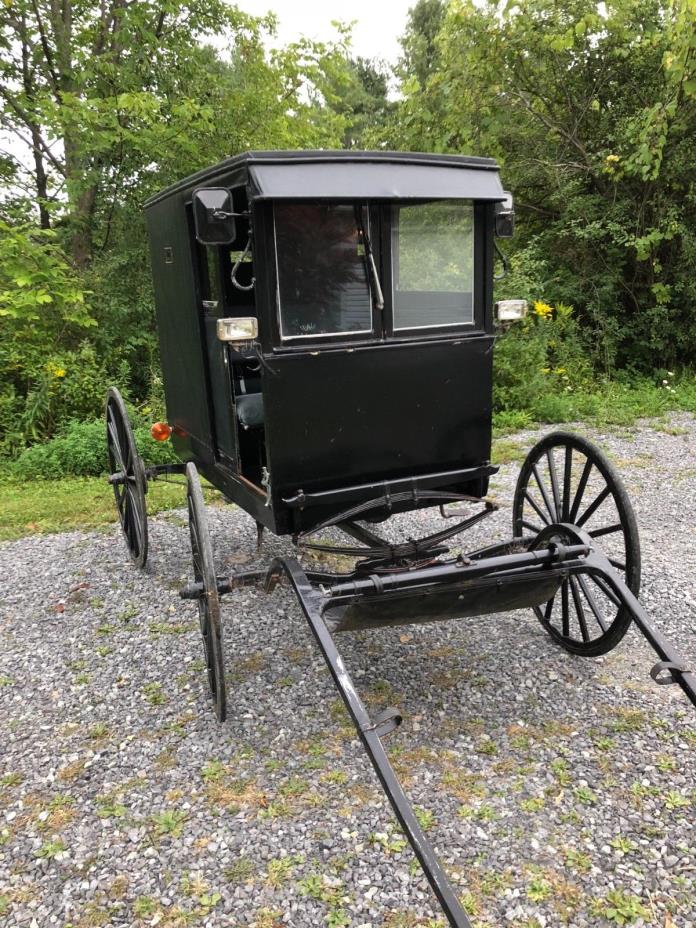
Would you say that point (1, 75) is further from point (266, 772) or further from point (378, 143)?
point (266, 772)

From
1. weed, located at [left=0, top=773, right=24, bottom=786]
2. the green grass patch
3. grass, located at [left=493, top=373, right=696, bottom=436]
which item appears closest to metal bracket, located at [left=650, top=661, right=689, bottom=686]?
weed, located at [left=0, top=773, right=24, bottom=786]

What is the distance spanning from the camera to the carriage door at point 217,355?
11.2 ft

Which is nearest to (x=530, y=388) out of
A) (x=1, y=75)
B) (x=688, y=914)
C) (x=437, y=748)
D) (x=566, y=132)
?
(x=566, y=132)

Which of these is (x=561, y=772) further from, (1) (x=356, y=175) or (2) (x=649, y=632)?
(1) (x=356, y=175)

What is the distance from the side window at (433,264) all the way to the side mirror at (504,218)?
0.52ft

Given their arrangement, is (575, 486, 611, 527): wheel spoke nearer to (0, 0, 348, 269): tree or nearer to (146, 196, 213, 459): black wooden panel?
(146, 196, 213, 459): black wooden panel

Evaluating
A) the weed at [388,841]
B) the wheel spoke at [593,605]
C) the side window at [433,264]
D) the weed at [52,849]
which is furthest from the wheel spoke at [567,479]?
the weed at [52,849]

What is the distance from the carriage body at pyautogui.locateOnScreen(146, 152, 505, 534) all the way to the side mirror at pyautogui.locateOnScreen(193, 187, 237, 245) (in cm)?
11

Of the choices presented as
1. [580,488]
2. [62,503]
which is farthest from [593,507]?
[62,503]

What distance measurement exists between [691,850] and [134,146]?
8159mm

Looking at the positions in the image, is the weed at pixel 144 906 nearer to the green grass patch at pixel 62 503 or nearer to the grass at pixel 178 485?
the grass at pixel 178 485

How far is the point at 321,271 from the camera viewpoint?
2.99 m

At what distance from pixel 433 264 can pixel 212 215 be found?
1.07m

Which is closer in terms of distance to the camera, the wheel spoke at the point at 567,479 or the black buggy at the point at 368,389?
the black buggy at the point at 368,389
